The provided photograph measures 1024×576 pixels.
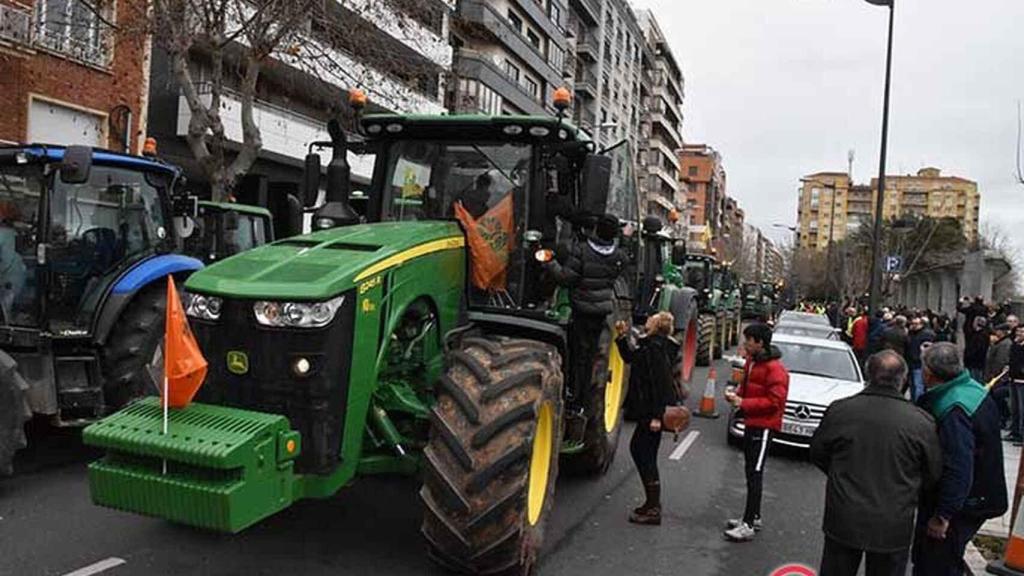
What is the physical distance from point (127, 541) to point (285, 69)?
20.5 meters

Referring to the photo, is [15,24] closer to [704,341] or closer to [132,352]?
[132,352]

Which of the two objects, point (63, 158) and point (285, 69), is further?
point (285, 69)

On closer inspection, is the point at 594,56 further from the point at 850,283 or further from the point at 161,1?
the point at 161,1

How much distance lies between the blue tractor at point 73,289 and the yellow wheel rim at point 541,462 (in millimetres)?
3500

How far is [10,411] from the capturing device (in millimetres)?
6234

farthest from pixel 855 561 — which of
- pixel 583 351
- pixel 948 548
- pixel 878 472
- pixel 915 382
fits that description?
pixel 915 382

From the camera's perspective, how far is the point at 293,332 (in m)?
4.59

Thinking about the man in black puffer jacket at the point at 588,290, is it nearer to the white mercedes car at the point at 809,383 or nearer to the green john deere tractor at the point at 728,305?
the white mercedes car at the point at 809,383

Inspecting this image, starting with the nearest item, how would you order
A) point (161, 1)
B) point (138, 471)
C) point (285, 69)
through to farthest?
point (138, 471)
point (161, 1)
point (285, 69)

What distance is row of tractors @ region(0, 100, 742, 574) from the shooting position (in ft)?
14.6

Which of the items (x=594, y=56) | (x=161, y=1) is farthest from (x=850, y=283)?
(x=161, y=1)

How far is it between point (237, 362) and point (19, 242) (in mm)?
3768

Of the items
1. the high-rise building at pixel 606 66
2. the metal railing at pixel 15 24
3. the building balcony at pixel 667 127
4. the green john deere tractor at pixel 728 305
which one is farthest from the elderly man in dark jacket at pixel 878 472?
the building balcony at pixel 667 127

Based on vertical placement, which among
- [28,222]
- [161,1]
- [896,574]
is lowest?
[896,574]
